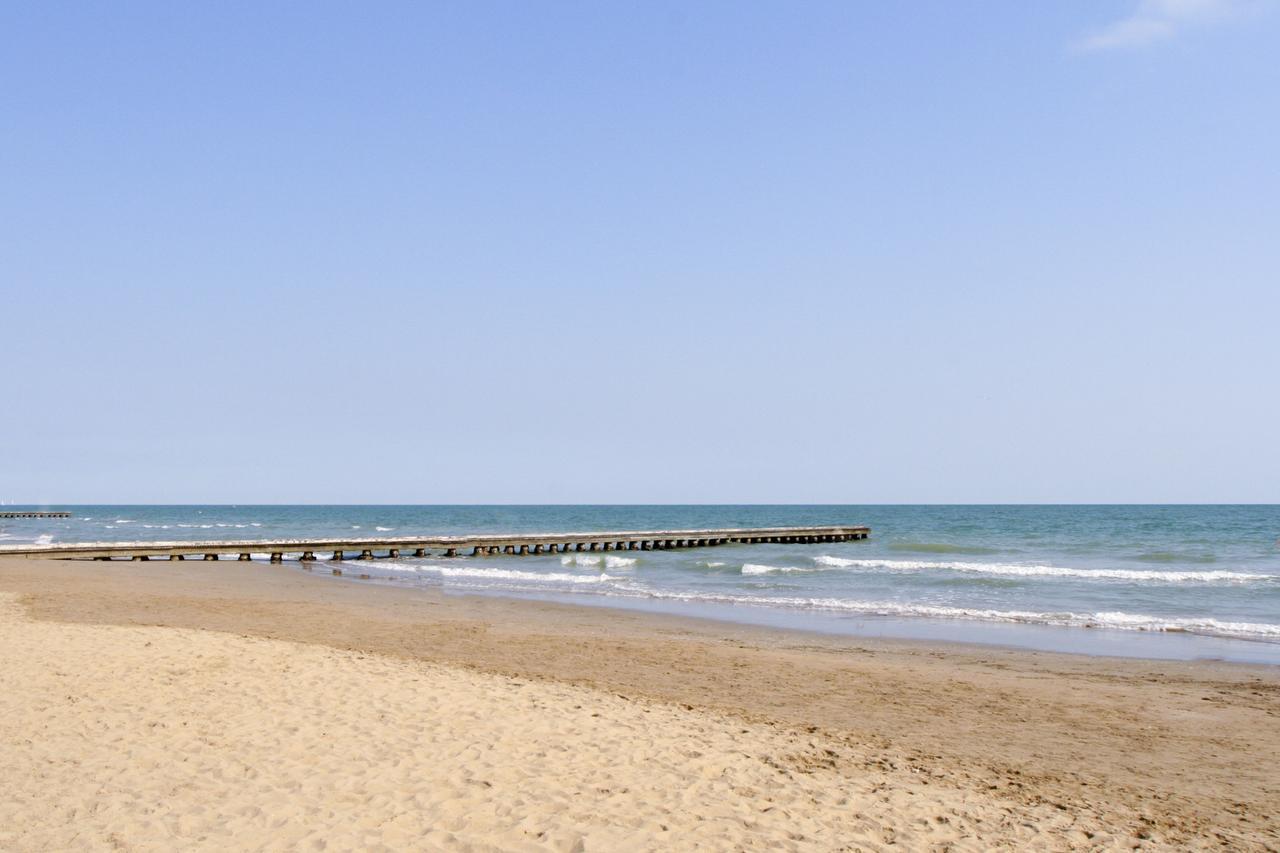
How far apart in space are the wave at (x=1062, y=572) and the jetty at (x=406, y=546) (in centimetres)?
1497

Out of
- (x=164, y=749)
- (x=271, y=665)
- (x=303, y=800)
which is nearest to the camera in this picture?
(x=303, y=800)

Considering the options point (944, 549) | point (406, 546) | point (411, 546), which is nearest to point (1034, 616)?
point (944, 549)

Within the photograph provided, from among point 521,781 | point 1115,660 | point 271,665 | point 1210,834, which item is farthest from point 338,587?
point 1210,834

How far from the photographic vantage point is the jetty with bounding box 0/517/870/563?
38188 millimetres

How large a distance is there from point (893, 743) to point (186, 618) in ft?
48.0

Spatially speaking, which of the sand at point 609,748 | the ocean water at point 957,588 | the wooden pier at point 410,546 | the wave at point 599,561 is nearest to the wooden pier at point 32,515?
the wooden pier at point 410,546

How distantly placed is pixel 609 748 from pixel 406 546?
125ft

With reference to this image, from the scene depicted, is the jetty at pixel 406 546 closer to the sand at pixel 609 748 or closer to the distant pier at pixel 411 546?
the distant pier at pixel 411 546

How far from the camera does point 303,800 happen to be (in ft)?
22.5

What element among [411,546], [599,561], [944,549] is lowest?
[599,561]

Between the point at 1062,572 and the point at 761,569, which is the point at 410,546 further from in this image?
the point at 1062,572

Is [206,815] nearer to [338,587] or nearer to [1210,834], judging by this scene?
[1210,834]

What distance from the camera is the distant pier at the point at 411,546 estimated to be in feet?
125

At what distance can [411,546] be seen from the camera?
149 feet
